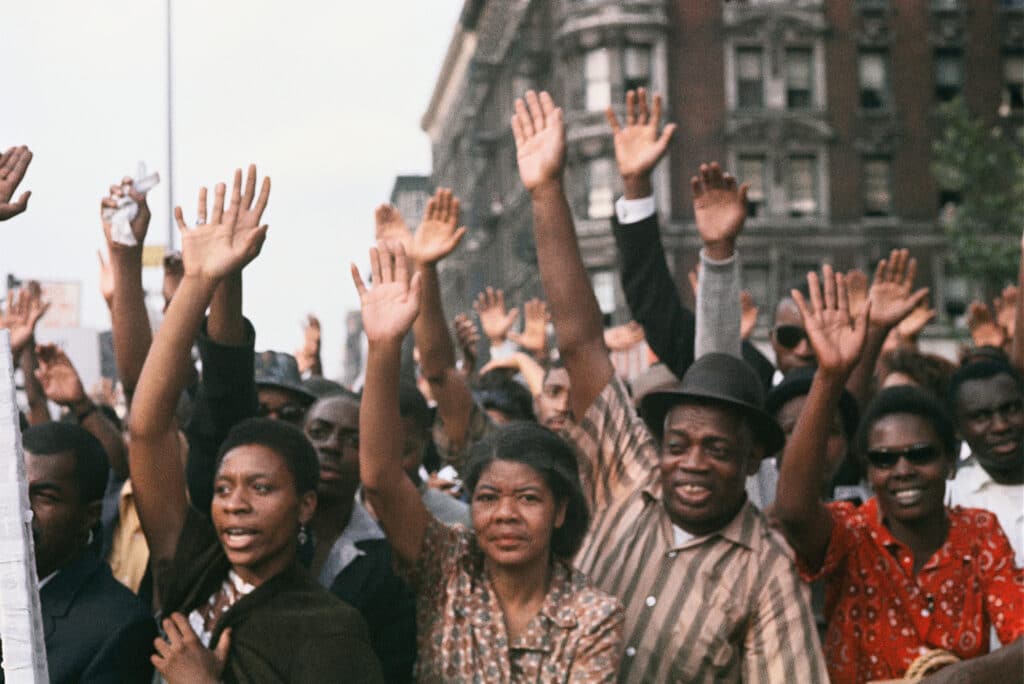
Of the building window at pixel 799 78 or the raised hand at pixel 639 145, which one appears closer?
the raised hand at pixel 639 145

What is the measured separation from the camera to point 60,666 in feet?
10.8

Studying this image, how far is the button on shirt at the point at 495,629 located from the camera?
3240 mm

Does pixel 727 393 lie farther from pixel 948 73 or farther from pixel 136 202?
pixel 948 73

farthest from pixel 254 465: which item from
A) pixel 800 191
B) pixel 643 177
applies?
pixel 800 191

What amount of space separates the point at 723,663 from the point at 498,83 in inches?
1632

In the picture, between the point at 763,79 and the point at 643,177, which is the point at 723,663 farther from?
the point at 763,79

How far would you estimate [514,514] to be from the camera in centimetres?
343

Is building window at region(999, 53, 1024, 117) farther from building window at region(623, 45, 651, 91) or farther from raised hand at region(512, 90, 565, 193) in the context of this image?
raised hand at region(512, 90, 565, 193)

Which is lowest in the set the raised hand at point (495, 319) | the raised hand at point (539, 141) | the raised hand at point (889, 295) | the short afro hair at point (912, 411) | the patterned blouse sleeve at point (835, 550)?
the patterned blouse sleeve at point (835, 550)

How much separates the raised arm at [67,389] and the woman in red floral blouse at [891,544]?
3.40 m

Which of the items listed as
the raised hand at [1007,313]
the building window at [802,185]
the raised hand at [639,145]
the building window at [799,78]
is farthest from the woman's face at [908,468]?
the building window at [799,78]

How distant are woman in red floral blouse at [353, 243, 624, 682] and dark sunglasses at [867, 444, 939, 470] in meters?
0.94

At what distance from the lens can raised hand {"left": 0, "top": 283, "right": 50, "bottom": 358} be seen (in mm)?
5594

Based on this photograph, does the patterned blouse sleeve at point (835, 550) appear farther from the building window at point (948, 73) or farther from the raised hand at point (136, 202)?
the building window at point (948, 73)
